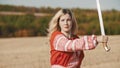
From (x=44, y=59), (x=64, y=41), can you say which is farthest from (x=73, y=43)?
(x=44, y=59)

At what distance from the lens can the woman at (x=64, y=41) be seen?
4.01m

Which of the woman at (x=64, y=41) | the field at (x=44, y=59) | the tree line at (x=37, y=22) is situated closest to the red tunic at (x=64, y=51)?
the woman at (x=64, y=41)

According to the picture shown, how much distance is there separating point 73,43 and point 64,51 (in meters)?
0.15

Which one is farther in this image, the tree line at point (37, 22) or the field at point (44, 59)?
the tree line at point (37, 22)

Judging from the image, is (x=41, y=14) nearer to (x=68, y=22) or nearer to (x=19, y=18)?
(x=19, y=18)

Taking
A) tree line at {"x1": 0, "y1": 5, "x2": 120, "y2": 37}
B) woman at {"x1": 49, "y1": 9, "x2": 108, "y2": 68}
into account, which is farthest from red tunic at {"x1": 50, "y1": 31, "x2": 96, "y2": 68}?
tree line at {"x1": 0, "y1": 5, "x2": 120, "y2": 37}

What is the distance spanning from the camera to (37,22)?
3847cm

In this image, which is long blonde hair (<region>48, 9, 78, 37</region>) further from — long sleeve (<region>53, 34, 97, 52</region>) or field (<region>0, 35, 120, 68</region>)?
field (<region>0, 35, 120, 68</region>)

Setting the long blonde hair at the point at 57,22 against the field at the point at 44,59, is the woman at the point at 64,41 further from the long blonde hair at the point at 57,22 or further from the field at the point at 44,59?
the field at the point at 44,59

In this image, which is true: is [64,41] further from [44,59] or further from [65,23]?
[44,59]

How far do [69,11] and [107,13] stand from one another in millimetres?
34464

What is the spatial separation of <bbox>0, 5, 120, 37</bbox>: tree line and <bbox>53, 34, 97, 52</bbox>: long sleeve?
2896 cm

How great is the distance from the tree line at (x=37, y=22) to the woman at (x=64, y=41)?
28.9 meters

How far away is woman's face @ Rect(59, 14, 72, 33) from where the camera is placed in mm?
4027
